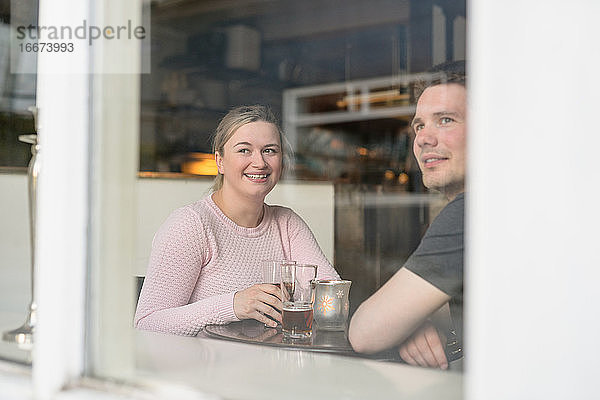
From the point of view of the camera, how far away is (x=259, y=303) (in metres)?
1.44

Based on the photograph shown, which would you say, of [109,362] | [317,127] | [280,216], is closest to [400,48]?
[317,127]

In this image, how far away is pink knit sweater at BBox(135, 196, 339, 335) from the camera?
1464mm

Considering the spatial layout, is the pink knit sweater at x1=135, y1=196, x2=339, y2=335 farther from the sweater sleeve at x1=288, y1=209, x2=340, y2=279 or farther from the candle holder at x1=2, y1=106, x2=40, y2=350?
the candle holder at x1=2, y1=106, x2=40, y2=350

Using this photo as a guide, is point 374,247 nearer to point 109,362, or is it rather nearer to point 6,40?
point 6,40

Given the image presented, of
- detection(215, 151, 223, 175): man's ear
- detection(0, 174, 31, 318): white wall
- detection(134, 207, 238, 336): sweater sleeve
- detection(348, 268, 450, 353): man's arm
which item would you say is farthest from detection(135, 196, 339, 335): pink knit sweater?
detection(348, 268, 450, 353): man's arm

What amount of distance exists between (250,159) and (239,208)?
15cm

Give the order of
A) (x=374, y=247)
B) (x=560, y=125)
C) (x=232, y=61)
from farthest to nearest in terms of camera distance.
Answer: (x=232, y=61) → (x=374, y=247) → (x=560, y=125)

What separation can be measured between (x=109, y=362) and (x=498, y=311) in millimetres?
483

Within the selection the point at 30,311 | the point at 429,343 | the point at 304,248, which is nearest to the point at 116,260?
the point at 30,311

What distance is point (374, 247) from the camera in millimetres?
3900

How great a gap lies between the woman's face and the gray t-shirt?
846 millimetres

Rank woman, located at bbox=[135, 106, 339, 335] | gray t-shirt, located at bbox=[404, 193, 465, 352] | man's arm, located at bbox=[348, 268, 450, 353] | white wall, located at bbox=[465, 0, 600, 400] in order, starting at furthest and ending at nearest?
woman, located at bbox=[135, 106, 339, 335] < man's arm, located at bbox=[348, 268, 450, 353] < gray t-shirt, located at bbox=[404, 193, 465, 352] < white wall, located at bbox=[465, 0, 600, 400]

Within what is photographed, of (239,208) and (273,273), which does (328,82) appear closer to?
Answer: (239,208)

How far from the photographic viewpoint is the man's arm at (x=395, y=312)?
960mm
